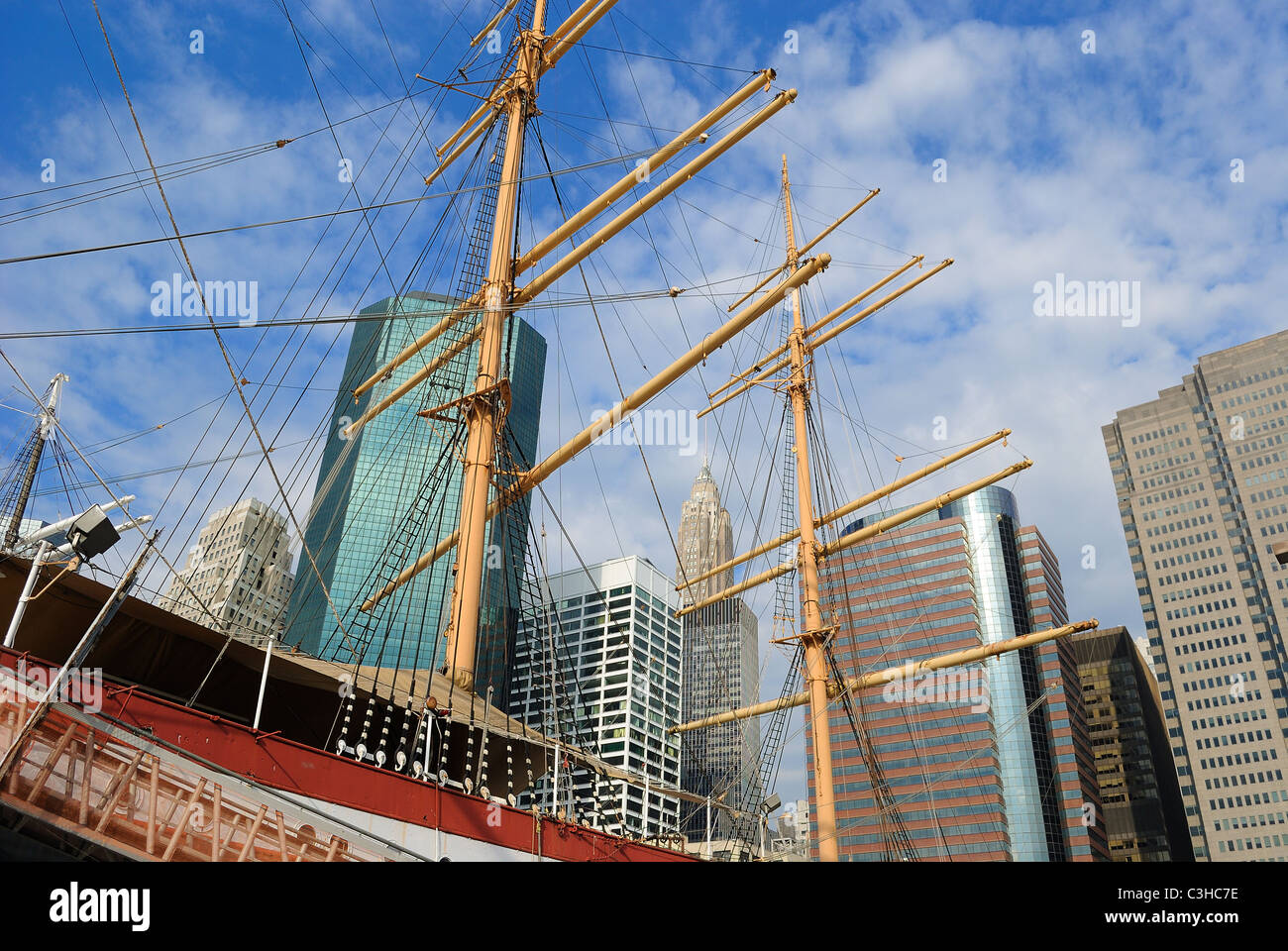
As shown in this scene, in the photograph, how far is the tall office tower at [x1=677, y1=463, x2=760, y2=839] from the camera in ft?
163

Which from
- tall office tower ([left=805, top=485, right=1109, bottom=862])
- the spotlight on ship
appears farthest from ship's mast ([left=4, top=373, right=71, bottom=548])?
tall office tower ([left=805, top=485, right=1109, bottom=862])

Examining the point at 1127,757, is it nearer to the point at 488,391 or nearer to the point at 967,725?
the point at 967,725

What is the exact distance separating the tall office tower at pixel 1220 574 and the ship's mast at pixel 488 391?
9885 cm

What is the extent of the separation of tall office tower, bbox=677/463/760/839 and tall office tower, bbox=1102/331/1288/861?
48691mm

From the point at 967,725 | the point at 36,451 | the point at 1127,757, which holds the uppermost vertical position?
the point at 1127,757

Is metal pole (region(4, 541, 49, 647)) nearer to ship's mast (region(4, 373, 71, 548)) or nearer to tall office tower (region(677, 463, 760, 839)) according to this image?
tall office tower (region(677, 463, 760, 839))

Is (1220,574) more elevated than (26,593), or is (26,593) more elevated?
(1220,574)

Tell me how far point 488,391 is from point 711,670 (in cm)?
7432

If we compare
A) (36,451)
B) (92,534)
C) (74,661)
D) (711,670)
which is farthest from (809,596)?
(711,670)

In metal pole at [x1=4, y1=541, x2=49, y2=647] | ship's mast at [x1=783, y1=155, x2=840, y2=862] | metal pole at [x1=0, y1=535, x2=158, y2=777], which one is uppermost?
ship's mast at [x1=783, y1=155, x2=840, y2=862]

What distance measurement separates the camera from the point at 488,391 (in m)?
16.8

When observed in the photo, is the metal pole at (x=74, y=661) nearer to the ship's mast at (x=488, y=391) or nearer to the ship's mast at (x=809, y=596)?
the ship's mast at (x=488, y=391)
